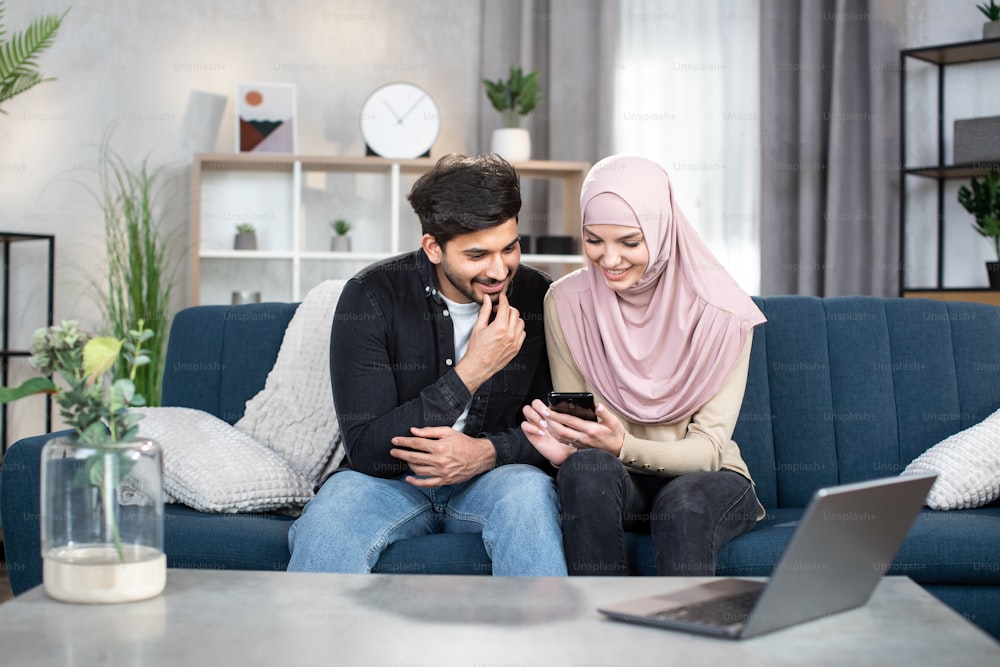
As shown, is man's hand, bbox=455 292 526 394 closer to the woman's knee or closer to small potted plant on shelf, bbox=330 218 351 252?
the woman's knee

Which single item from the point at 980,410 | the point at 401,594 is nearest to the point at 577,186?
the point at 980,410

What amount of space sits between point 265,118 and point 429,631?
349cm

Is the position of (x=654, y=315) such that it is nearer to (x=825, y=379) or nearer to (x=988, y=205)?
(x=825, y=379)

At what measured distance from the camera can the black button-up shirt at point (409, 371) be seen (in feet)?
6.67

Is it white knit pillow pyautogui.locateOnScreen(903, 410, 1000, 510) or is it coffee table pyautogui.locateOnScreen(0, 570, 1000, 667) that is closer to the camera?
coffee table pyautogui.locateOnScreen(0, 570, 1000, 667)

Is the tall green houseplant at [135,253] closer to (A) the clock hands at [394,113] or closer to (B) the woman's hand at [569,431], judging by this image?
(A) the clock hands at [394,113]

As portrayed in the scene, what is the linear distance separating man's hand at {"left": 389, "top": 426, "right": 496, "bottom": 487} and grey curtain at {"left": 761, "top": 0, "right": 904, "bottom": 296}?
2.44m

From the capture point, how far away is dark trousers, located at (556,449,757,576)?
1795mm

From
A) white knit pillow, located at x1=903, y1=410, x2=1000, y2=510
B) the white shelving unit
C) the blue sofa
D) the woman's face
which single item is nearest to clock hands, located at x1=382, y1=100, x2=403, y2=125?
the white shelving unit

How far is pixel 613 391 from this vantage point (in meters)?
2.17

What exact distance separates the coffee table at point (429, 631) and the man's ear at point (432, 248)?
923 mm

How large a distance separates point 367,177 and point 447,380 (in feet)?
8.77

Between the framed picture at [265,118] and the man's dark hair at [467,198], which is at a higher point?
the framed picture at [265,118]

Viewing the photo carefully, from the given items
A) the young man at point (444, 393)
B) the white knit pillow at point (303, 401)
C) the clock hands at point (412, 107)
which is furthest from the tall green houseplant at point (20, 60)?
the young man at point (444, 393)
